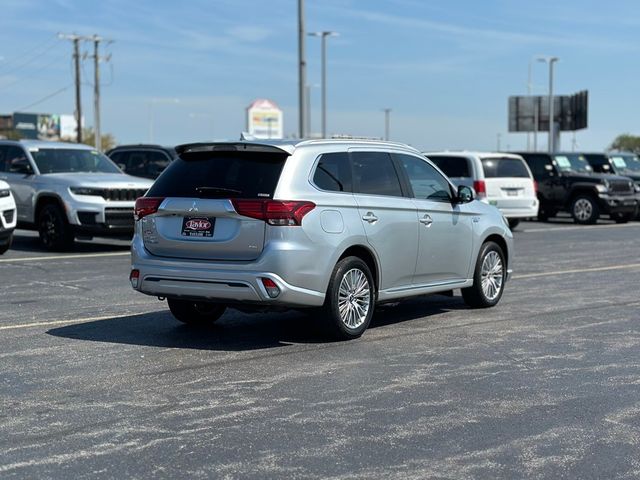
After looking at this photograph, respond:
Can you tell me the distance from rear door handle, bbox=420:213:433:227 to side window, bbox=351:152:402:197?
0.36 m

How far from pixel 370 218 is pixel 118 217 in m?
8.78

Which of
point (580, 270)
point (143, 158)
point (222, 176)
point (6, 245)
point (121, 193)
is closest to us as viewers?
point (222, 176)

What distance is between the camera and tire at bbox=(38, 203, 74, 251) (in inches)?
667

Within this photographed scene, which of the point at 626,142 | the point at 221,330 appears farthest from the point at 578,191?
the point at 626,142

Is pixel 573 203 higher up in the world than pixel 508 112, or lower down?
lower down

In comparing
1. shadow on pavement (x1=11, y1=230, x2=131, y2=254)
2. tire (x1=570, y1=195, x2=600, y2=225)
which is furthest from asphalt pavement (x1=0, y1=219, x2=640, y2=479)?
tire (x1=570, y1=195, x2=600, y2=225)

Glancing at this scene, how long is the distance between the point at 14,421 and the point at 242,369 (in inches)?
77.3

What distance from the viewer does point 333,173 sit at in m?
8.79

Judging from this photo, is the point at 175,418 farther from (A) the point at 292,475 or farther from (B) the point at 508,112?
(B) the point at 508,112

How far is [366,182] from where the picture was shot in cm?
914

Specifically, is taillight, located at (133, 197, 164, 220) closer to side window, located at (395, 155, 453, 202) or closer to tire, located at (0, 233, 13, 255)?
side window, located at (395, 155, 453, 202)

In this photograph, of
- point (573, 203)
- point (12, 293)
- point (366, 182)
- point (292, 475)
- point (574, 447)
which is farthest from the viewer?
point (573, 203)

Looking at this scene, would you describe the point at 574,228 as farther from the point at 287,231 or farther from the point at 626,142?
the point at 626,142

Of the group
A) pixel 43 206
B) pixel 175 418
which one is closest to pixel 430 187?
pixel 175 418
